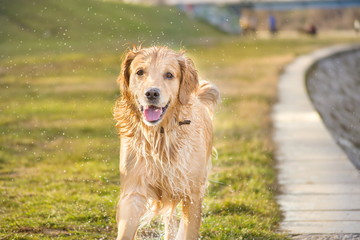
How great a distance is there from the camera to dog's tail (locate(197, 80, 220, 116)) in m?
6.73

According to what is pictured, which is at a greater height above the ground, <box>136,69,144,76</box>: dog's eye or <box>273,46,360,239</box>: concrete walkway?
<box>136,69,144,76</box>: dog's eye

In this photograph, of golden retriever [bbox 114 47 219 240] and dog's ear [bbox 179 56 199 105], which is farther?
dog's ear [bbox 179 56 199 105]

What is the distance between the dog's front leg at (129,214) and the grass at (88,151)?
98 centimetres

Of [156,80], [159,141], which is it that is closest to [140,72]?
[156,80]

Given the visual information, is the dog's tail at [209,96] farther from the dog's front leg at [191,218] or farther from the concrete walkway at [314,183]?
the dog's front leg at [191,218]

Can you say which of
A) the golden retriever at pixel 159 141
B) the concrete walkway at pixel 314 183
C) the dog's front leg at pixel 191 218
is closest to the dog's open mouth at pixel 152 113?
the golden retriever at pixel 159 141

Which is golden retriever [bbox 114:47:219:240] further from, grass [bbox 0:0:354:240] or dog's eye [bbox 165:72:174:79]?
grass [bbox 0:0:354:240]

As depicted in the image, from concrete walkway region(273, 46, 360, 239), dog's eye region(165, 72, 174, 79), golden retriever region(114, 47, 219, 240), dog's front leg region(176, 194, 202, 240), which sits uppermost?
dog's eye region(165, 72, 174, 79)

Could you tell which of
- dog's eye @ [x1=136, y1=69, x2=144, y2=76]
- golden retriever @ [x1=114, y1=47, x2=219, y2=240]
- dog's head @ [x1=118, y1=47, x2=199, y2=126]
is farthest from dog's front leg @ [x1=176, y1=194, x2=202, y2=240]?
dog's eye @ [x1=136, y1=69, x2=144, y2=76]

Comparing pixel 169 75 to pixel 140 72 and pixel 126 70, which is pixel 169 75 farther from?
pixel 126 70

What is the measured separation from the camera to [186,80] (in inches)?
215

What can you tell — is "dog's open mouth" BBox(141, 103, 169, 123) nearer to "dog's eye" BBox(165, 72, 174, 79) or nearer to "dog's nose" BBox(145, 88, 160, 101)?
"dog's nose" BBox(145, 88, 160, 101)

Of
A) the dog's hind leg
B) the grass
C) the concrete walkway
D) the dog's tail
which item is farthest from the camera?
the dog's tail

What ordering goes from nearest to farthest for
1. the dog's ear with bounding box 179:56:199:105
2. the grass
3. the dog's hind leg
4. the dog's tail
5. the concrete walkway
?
the dog's ear with bounding box 179:56:199:105, the dog's hind leg, the concrete walkway, the grass, the dog's tail
